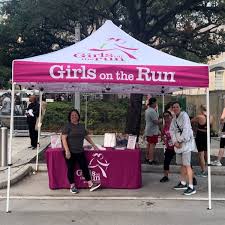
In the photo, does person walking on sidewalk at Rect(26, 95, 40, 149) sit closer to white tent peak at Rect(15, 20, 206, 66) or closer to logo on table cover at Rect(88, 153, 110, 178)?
logo on table cover at Rect(88, 153, 110, 178)

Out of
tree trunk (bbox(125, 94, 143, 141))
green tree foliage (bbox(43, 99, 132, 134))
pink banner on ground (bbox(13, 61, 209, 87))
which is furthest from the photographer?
green tree foliage (bbox(43, 99, 132, 134))

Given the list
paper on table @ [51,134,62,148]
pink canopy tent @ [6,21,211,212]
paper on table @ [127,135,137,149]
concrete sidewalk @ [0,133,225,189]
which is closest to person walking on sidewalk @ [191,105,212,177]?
concrete sidewalk @ [0,133,225,189]

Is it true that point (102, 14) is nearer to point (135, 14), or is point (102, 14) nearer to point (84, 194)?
point (135, 14)

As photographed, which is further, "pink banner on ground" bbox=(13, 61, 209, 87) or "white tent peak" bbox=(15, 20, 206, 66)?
"white tent peak" bbox=(15, 20, 206, 66)

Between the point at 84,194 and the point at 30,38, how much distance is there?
1454 cm

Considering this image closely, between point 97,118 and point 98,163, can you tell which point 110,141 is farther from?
point 97,118

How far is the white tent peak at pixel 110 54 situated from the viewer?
28.5 ft

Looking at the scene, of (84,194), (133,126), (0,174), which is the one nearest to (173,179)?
(84,194)

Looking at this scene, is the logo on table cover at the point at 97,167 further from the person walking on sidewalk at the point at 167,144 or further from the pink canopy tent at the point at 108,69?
the pink canopy tent at the point at 108,69

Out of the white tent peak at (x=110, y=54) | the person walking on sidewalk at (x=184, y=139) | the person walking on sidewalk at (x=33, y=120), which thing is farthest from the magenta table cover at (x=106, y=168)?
the person walking on sidewalk at (x=33, y=120)

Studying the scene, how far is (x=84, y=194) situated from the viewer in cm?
961

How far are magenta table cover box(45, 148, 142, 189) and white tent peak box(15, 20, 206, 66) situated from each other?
77.7 inches

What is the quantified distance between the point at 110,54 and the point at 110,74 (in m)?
0.70

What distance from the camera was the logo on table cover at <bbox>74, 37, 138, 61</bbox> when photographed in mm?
8844
